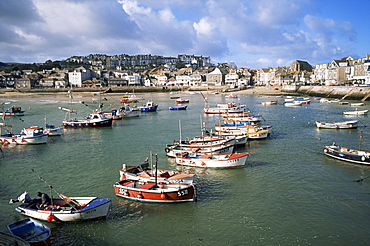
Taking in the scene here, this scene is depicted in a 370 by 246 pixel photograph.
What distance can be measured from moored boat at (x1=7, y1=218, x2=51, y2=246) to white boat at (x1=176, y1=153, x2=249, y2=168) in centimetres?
1162

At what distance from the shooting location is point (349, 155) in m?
22.5

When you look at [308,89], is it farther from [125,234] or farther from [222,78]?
[125,234]

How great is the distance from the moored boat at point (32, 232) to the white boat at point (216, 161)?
11619mm

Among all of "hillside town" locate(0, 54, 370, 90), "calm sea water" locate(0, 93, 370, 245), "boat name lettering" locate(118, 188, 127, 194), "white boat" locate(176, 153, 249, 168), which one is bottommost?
"calm sea water" locate(0, 93, 370, 245)

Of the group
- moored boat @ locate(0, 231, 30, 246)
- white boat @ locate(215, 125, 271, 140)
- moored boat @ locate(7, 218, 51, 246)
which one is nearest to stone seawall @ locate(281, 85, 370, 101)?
white boat @ locate(215, 125, 271, 140)

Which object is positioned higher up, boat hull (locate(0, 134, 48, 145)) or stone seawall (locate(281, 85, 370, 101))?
stone seawall (locate(281, 85, 370, 101))

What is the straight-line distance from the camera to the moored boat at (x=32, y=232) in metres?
11.4

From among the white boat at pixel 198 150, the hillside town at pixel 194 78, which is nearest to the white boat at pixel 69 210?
the white boat at pixel 198 150

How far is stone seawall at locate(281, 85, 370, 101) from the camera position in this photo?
247 ft

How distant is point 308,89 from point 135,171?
92.4m

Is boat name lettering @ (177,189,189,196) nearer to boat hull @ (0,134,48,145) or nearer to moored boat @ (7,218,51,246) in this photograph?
moored boat @ (7,218,51,246)

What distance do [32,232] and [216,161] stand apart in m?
12.7

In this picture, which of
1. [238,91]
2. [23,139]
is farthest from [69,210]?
[238,91]

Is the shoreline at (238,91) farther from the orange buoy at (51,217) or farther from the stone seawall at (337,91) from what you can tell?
the orange buoy at (51,217)
